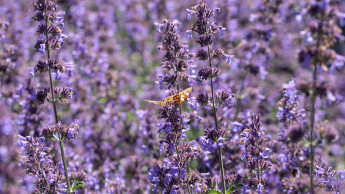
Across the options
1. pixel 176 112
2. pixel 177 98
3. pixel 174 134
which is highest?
pixel 177 98

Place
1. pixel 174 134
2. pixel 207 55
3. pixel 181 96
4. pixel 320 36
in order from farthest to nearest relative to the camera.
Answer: pixel 207 55 → pixel 174 134 → pixel 181 96 → pixel 320 36

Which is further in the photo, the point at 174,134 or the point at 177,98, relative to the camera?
the point at 174,134

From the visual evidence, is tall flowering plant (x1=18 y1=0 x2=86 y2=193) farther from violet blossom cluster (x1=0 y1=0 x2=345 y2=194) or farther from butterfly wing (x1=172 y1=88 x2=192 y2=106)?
butterfly wing (x1=172 y1=88 x2=192 y2=106)

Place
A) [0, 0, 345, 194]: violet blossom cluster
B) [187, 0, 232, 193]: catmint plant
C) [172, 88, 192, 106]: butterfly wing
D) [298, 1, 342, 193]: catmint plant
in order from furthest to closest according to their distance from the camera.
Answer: [187, 0, 232, 193]: catmint plant, [0, 0, 345, 194]: violet blossom cluster, [172, 88, 192, 106]: butterfly wing, [298, 1, 342, 193]: catmint plant

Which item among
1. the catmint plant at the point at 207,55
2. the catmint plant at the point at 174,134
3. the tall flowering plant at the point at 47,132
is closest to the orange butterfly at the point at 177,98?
the catmint plant at the point at 174,134

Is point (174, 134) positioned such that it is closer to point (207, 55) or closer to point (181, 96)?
point (181, 96)

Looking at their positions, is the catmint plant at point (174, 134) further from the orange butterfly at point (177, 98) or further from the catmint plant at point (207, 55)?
the catmint plant at point (207, 55)

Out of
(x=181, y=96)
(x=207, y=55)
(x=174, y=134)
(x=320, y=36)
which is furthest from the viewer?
(x=207, y=55)

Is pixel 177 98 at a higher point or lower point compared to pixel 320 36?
lower

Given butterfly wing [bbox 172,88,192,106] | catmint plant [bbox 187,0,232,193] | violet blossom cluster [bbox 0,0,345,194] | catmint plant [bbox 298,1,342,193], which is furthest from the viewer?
catmint plant [bbox 187,0,232,193]

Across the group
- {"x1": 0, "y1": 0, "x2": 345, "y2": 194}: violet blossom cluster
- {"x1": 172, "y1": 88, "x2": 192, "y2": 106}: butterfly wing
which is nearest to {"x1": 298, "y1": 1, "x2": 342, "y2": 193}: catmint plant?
{"x1": 0, "y1": 0, "x2": 345, "y2": 194}: violet blossom cluster

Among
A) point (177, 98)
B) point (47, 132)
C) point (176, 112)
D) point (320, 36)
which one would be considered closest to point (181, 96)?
point (177, 98)

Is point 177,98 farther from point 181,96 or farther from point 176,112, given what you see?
point 176,112

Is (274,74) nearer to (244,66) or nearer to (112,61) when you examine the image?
(244,66)
